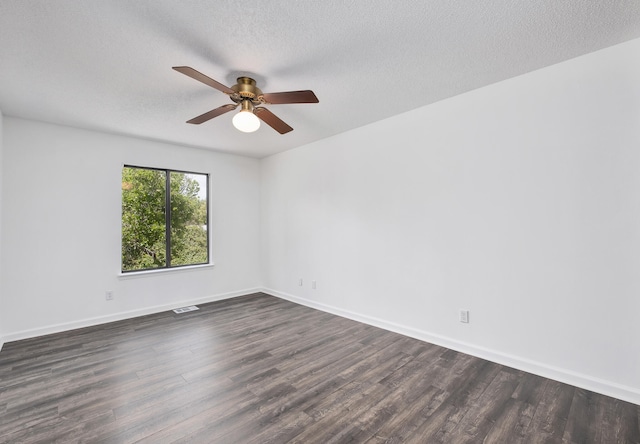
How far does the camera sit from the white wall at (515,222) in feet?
7.04

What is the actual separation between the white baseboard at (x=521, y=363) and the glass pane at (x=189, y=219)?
2.72 meters

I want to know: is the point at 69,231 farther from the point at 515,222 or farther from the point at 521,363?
the point at 521,363

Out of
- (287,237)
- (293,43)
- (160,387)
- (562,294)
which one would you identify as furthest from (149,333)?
(562,294)

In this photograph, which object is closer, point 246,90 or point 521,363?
point 246,90

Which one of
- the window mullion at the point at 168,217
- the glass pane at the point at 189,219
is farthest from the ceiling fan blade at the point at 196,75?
the glass pane at the point at 189,219

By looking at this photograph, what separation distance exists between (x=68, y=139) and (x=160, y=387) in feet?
10.6

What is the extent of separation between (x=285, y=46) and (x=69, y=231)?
11.5 ft

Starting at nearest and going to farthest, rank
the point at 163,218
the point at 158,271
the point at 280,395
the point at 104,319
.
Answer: the point at 280,395, the point at 104,319, the point at 158,271, the point at 163,218

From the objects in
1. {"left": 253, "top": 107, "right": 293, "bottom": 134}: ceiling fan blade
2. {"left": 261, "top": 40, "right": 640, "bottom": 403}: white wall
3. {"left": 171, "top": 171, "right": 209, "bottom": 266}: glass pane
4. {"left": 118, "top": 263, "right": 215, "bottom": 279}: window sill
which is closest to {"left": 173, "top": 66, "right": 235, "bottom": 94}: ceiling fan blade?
{"left": 253, "top": 107, "right": 293, "bottom": 134}: ceiling fan blade

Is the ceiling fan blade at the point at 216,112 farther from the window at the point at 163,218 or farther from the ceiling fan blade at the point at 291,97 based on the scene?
the window at the point at 163,218

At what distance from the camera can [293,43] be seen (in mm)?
2031

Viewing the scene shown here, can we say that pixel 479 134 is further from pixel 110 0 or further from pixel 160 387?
pixel 160 387

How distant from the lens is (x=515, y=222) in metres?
2.59

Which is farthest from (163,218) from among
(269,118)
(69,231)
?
(269,118)
